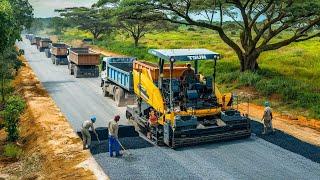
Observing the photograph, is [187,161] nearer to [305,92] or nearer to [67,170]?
[67,170]

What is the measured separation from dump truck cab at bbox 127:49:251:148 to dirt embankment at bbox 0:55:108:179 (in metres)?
3.01

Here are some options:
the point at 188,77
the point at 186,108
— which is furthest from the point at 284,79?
the point at 186,108

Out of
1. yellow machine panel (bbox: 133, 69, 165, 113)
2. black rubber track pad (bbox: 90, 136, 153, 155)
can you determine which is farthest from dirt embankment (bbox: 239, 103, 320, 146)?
black rubber track pad (bbox: 90, 136, 153, 155)

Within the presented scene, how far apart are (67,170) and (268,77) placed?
19.4 meters

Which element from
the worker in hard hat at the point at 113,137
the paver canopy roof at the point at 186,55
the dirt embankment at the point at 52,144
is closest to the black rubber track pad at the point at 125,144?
the dirt embankment at the point at 52,144

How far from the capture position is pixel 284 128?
60.0ft

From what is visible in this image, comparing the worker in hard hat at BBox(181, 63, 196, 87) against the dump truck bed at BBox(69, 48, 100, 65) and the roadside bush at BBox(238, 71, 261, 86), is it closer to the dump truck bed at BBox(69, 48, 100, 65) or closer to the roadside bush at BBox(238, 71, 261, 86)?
the roadside bush at BBox(238, 71, 261, 86)

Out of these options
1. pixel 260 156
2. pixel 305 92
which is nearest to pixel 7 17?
pixel 260 156

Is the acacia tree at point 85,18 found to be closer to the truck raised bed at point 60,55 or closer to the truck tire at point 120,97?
the truck raised bed at point 60,55

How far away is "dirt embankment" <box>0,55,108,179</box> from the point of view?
13.3 metres

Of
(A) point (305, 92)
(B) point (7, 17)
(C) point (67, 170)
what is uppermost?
(B) point (7, 17)

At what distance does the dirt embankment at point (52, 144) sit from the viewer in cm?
1327

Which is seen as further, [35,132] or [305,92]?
[305,92]

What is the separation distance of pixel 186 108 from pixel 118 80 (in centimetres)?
835
